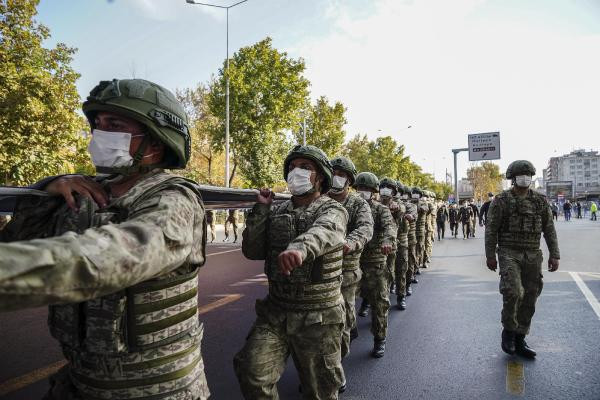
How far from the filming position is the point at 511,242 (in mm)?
4637

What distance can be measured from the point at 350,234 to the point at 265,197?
109cm

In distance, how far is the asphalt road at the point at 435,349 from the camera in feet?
11.6

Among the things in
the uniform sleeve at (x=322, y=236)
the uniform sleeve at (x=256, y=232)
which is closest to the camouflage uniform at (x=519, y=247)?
the uniform sleeve at (x=322, y=236)

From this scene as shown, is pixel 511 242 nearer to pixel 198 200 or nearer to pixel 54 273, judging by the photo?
pixel 198 200

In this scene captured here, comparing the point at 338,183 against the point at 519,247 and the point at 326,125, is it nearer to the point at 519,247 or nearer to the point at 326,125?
the point at 519,247

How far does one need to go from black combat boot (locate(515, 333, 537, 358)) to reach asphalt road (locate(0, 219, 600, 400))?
10cm

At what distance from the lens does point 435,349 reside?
455cm

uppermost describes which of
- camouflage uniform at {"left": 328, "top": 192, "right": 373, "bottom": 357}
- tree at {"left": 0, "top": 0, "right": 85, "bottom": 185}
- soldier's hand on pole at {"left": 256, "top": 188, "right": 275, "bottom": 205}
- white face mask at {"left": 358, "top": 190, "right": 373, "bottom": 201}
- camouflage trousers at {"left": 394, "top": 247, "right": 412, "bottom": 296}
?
tree at {"left": 0, "top": 0, "right": 85, "bottom": 185}

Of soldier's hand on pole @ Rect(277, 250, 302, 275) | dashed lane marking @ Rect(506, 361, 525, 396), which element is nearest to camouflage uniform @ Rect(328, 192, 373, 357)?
dashed lane marking @ Rect(506, 361, 525, 396)

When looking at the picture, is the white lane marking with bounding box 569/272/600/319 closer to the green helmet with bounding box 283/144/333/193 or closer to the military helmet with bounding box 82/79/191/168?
the green helmet with bounding box 283/144/333/193

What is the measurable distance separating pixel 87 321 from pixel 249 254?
155 centimetres

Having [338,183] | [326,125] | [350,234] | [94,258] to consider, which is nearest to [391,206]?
[338,183]

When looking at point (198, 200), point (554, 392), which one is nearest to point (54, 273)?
point (198, 200)

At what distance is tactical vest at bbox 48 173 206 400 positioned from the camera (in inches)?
55.8
